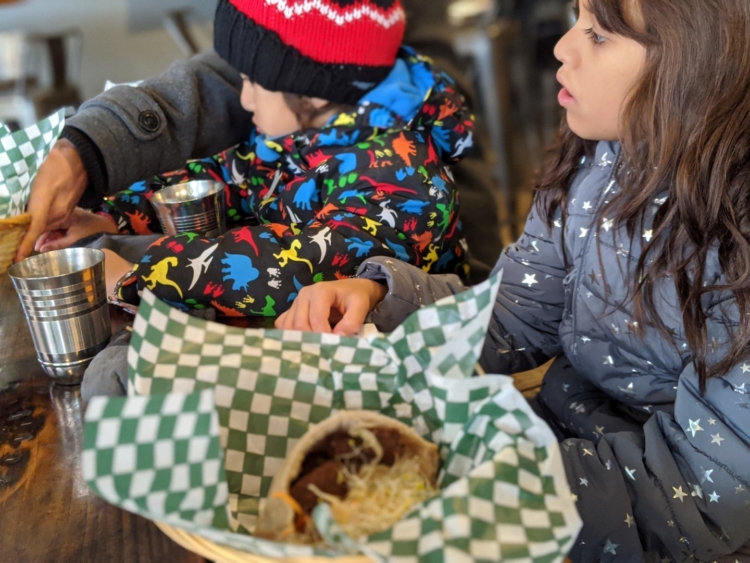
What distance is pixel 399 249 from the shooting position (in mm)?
1171

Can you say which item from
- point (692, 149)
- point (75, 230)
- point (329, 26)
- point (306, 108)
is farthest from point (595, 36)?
point (75, 230)

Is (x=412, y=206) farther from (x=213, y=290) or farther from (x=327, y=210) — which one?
(x=213, y=290)

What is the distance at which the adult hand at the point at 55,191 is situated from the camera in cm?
115

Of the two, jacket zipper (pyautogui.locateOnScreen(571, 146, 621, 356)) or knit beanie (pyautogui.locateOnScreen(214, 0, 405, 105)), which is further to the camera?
knit beanie (pyautogui.locateOnScreen(214, 0, 405, 105))

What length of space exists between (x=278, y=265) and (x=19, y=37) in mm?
3922

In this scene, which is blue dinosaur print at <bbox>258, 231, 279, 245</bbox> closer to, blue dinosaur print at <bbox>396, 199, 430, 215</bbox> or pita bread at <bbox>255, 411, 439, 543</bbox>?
blue dinosaur print at <bbox>396, 199, 430, 215</bbox>

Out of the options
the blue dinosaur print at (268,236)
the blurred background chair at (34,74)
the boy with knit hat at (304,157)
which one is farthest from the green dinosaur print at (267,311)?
the blurred background chair at (34,74)

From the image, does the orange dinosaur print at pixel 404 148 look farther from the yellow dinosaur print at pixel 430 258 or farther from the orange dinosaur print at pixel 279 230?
the orange dinosaur print at pixel 279 230

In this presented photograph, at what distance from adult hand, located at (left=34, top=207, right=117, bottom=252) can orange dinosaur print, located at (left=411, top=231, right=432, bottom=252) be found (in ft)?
2.00

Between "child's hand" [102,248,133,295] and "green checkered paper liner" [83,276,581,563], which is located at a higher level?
"green checkered paper liner" [83,276,581,563]

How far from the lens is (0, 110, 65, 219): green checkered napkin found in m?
1.07

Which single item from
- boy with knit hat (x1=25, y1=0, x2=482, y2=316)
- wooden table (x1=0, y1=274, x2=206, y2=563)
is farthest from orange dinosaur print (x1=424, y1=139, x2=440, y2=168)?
wooden table (x1=0, y1=274, x2=206, y2=563)

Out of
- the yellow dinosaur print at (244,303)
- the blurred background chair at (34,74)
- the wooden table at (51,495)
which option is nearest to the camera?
the wooden table at (51,495)

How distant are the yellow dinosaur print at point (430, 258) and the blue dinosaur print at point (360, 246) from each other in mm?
162
